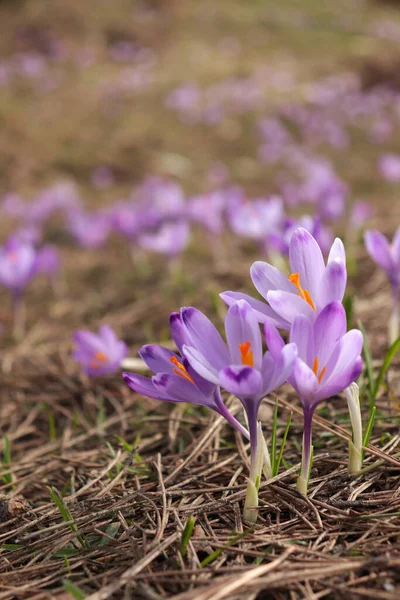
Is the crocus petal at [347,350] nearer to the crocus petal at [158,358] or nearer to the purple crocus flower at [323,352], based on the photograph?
the purple crocus flower at [323,352]

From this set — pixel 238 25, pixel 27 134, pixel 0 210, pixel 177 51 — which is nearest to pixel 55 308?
pixel 0 210

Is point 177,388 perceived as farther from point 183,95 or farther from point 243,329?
point 183,95

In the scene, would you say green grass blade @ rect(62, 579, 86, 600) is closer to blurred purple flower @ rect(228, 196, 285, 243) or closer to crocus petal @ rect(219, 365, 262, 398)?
crocus petal @ rect(219, 365, 262, 398)

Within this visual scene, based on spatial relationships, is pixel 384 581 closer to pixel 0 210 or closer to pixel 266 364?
pixel 266 364

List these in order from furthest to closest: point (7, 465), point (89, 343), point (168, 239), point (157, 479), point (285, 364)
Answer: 1. point (168, 239)
2. point (89, 343)
3. point (7, 465)
4. point (157, 479)
5. point (285, 364)

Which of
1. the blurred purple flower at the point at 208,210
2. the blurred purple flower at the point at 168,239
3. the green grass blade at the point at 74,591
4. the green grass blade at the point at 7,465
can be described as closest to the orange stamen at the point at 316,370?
the green grass blade at the point at 74,591

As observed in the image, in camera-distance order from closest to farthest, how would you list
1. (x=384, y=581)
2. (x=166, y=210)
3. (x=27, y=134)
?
1. (x=384, y=581)
2. (x=166, y=210)
3. (x=27, y=134)

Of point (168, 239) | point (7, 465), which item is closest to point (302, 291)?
point (7, 465)
